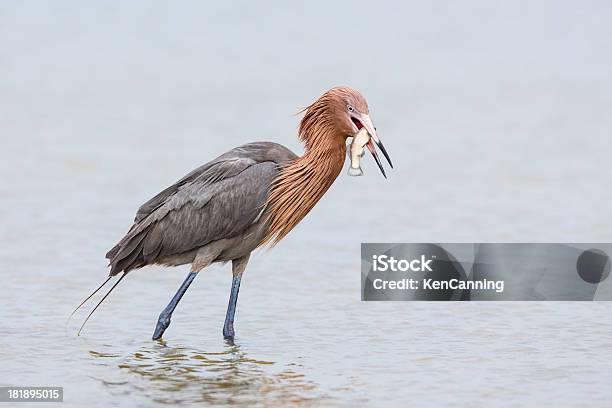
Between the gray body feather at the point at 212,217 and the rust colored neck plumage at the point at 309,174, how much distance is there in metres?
0.08

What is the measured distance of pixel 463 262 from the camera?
547 inches

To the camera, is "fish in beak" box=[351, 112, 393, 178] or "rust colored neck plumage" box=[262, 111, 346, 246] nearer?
"fish in beak" box=[351, 112, 393, 178]

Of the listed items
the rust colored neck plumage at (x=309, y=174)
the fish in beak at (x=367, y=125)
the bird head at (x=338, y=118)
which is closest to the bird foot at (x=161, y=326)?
the rust colored neck plumage at (x=309, y=174)

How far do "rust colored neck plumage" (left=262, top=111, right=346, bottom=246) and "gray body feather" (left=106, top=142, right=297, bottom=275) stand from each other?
0.08 m

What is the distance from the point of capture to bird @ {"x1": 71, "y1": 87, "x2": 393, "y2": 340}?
1182 centimetres

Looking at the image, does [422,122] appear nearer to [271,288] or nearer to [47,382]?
[271,288]

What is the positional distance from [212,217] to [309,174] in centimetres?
79

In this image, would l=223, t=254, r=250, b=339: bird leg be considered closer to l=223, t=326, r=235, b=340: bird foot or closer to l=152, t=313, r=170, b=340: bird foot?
l=223, t=326, r=235, b=340: bird foot

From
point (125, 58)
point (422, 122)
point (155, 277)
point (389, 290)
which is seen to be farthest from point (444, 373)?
point (125, 58)

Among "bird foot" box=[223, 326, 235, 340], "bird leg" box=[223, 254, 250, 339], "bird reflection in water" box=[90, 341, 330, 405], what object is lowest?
"bird reflection in water" box=[90, 341, 330, 405]

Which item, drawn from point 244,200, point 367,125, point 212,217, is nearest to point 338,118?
point 367,125

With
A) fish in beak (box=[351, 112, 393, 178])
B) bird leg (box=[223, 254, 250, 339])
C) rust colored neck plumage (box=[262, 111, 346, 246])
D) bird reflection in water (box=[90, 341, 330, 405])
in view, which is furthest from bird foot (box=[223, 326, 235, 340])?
fish in beak (box=[351, 112, 393, 178])

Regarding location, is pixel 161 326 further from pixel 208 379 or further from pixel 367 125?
pixel 367 125

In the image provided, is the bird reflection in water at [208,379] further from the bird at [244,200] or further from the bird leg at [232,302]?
the bird at [244,200]
